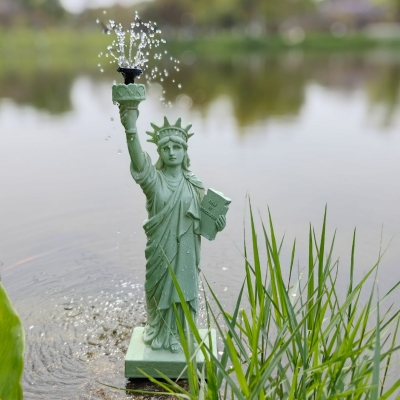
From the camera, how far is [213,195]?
10.3 feet

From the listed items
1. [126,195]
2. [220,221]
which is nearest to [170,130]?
[220,221]

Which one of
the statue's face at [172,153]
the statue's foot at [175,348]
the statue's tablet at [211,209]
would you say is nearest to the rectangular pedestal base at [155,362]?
the statue's foot at [175,348]

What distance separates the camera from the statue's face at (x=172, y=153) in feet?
10.2

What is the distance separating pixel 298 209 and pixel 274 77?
16.1m

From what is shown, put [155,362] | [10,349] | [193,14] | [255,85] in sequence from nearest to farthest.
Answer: [10,349] → [155,362] → [255,85] → [193,14]

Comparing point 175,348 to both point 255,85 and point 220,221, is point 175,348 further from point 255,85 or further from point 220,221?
point 255,85

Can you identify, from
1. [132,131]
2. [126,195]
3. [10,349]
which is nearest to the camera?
[10,349]

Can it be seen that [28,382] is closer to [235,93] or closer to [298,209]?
[298,209]

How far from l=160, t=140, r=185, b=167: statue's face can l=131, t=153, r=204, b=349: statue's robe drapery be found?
102 mm

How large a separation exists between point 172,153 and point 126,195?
14.9 ft

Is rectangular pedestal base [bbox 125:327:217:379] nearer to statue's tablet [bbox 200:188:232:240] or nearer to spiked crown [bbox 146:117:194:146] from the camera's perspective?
statue's tablet [bbox 200:188:232:240]

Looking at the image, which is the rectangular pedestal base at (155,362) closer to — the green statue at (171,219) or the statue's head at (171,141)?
the green statue at (171,219)

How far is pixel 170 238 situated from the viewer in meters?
3.16

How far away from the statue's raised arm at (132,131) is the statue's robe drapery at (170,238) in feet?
0.29
